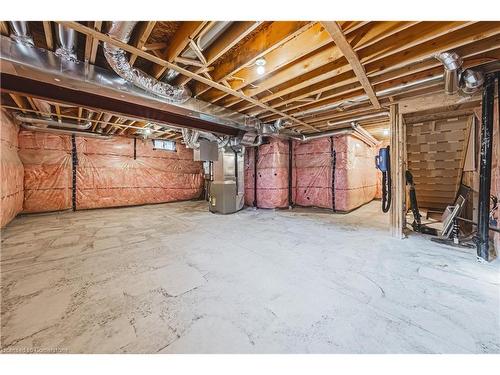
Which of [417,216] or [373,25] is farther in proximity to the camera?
[417,216]

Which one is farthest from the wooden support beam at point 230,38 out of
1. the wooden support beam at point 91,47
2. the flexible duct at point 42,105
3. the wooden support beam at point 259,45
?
the flexible duct at point 42,105

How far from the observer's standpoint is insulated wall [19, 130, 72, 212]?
4797 millimetres

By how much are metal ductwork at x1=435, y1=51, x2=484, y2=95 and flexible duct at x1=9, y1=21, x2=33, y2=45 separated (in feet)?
12.6

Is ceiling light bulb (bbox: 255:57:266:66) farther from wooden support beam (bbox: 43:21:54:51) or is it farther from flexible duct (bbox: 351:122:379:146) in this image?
flexible duct (bbox: 351:122:379:146)

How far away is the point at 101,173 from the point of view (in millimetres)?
5875

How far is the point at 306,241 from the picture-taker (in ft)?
9.37

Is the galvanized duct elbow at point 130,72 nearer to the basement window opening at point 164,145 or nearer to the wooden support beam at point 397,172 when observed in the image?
the wooden support beam at point 397,172

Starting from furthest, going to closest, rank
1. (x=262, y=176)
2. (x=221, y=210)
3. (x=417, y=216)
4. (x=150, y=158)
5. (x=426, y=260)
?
(x=150, y=158), (x=262, y=176), (x=221, y=210), (x=417, y=216), (x=426, y=260)

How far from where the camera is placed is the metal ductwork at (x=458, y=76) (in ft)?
6.49

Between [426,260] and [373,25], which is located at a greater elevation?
[373,25]
